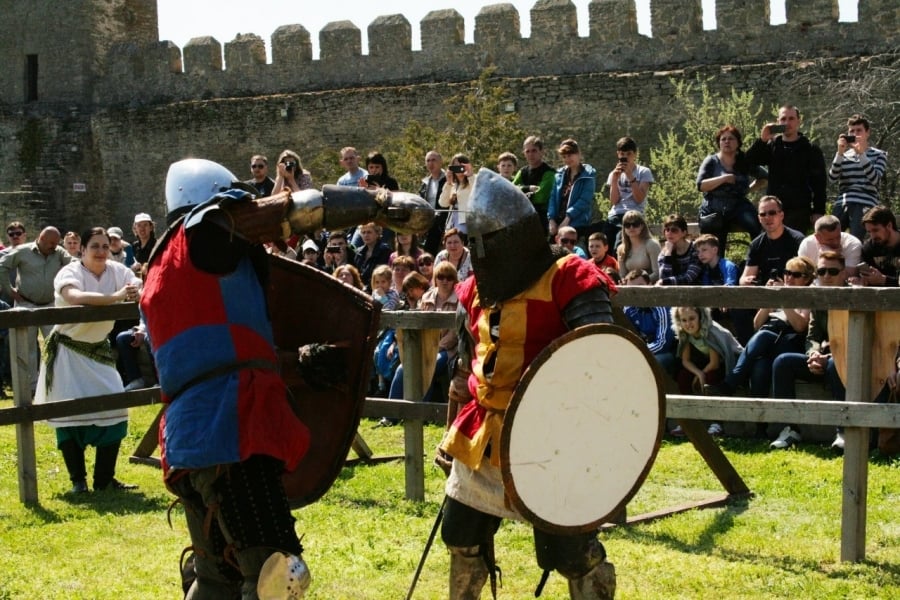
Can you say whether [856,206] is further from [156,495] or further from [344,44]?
[344,44]

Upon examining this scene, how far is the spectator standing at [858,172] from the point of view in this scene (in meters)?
9.59

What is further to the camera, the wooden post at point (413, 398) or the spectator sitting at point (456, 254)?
the spectator sitting at point (456, 254)

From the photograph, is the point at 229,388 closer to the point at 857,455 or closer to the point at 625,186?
the point at 857,455

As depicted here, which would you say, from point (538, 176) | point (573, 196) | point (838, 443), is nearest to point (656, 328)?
point (838, 443)

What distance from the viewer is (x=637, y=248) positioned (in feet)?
30.7

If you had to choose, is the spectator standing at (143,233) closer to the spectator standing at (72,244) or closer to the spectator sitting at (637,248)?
the spectator standing at (72,244)

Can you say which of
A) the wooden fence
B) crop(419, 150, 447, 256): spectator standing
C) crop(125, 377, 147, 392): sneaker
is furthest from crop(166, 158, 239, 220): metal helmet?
crop(125, 377, 147, 392): sneaker

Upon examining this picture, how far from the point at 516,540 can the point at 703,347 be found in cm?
279

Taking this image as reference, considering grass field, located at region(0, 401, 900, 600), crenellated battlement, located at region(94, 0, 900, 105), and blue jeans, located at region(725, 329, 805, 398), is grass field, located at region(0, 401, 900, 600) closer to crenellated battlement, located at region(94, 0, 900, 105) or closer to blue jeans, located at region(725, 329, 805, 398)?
blue jeans, located at region(725, 329, 805, 398)

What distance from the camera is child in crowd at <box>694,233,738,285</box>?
889 cm

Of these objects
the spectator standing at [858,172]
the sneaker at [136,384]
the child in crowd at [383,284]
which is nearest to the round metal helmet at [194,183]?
the child in crowd at [383,284]

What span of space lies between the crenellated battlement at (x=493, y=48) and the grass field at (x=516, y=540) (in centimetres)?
1309

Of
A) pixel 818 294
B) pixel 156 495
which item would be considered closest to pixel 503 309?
pixel 818 294

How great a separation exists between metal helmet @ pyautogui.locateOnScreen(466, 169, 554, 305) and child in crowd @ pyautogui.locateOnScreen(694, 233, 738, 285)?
463cm
